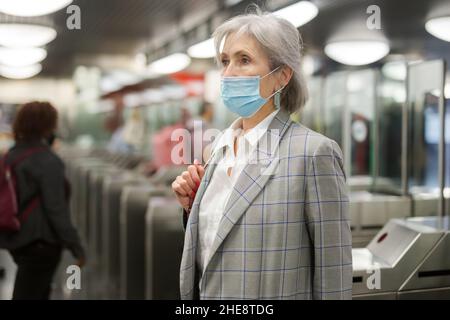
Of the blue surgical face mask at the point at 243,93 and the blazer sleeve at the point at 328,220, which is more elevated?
the blue surgical face mask at the point at 243,93

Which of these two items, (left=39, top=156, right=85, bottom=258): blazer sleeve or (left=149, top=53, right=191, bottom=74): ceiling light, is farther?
(left=149, top=53, right=191, bottom=74): ceiling light

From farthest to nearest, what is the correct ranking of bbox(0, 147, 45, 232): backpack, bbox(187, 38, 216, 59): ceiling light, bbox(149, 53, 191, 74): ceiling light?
bbox(149, 53, 191, 74): ceiling light < bbox(187, 38, 216, 59): ceiling light < bbox(0, 147, 45, 232): backpack

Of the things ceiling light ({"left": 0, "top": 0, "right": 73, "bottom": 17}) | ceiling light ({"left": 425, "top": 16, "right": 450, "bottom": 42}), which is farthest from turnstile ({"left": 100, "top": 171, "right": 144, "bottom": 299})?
ceiling light ({"left": 425, "top": 16, "right": 450, "bottom": 42})

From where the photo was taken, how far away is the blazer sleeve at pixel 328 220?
1568 millimetres

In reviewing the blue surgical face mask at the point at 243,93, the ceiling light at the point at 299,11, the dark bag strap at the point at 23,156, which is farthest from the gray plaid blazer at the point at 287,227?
the ceiling light at the point at 299,11

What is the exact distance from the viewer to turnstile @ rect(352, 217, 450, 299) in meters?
2.44

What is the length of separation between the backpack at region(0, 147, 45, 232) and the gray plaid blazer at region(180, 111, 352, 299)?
1612 millimetres

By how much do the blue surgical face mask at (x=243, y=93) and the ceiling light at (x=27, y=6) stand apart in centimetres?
179

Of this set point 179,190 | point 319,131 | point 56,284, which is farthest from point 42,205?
point 319,131

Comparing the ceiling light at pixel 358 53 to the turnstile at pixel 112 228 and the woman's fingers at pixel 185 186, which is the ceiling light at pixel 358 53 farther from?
the woman's fingers at pixel 185 186

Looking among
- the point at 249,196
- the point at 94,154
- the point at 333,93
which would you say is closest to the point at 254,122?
the point at 249,196

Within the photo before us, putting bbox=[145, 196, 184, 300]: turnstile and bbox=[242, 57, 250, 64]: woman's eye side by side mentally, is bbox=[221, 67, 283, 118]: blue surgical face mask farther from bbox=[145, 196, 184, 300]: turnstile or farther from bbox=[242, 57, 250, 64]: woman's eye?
bbox=[145, 196, 184, 300]: turnstile

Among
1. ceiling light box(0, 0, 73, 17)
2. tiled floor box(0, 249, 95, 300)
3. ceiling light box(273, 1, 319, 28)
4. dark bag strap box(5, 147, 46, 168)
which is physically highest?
ceiling light box(273, 1, 319, 28)
